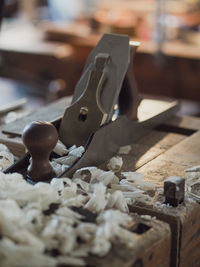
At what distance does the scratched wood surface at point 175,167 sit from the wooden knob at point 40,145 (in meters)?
0.21

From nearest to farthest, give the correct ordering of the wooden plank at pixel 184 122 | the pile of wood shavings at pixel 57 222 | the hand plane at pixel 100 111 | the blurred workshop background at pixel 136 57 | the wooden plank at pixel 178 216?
the pile of wood shavings at pixel 57 222, the wooden plank at pixel 178 216, the hand plane at pixel 100 111, the wooden plank at pixel 184 122, the blurred workshop background at pixel 136 57

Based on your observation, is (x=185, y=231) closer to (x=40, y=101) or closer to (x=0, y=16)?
(x=0, y=16)

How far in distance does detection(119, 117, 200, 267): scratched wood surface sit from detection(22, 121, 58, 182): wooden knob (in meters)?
0.21

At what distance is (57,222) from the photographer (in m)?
0.82

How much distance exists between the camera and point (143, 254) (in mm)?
824

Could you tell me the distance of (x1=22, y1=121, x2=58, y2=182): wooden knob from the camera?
40.0 inches

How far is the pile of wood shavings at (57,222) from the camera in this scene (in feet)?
2.48

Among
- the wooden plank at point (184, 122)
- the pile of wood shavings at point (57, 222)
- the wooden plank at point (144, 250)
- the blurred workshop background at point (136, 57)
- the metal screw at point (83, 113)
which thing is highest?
the metal screw at point (83, 113)

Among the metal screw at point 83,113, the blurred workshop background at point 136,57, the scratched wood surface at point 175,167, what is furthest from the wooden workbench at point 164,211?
the blurred workshop background at point 136,57

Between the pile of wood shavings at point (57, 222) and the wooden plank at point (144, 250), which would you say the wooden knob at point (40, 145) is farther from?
the wooden plank at point (144, 250)

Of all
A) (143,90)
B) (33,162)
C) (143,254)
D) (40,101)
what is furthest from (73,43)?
(143,254)

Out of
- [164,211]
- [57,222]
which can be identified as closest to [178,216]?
[164,211]

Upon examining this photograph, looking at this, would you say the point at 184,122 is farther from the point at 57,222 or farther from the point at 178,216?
the point at 57,222

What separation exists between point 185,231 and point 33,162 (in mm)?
352
